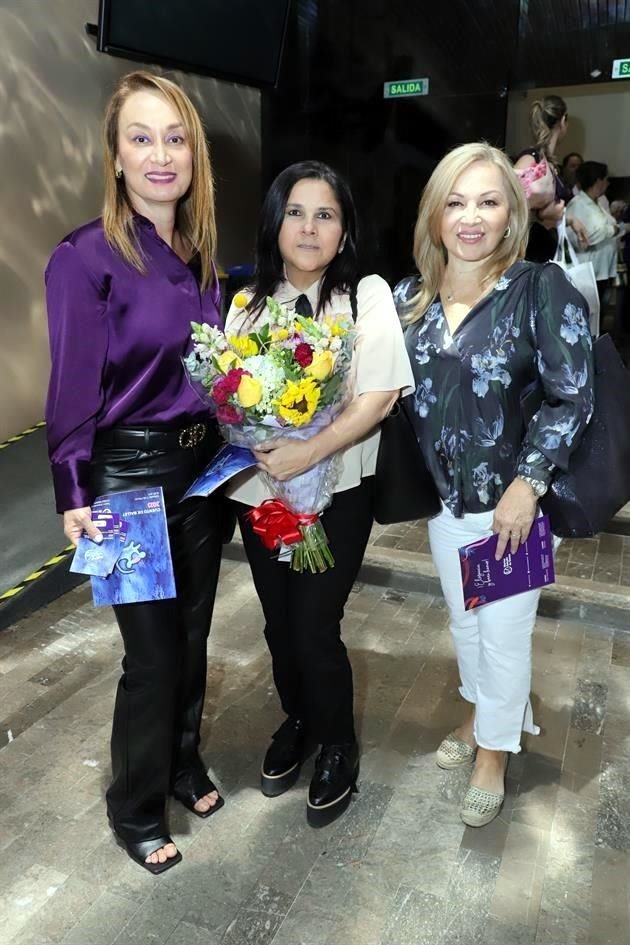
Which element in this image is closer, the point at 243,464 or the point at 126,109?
the point at 126,109

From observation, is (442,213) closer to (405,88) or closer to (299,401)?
(299,401)

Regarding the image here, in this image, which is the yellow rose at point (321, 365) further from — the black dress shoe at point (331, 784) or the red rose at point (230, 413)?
the black dress shoe at point (331, 784)

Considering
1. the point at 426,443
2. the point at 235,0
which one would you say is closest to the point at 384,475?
the point at 426,443

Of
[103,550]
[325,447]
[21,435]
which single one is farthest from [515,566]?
[21,435]

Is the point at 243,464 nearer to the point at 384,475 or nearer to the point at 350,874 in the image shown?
the point at 384,475

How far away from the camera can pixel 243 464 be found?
1.70m

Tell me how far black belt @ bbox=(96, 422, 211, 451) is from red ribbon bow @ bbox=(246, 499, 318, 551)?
0.82 ft

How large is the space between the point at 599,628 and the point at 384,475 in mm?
1743

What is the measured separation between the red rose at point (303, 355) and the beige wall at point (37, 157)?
3.67 m

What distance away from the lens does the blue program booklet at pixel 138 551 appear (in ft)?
5.36

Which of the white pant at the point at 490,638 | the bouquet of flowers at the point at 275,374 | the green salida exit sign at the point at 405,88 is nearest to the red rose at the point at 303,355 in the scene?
the bouquet of flowers at the point at 275,374

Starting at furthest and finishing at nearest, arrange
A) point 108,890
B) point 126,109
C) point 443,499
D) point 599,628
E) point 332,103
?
1. point 332,103
2. point 599,628
3. point 443,499
4. point 108,890
5. point 126,109

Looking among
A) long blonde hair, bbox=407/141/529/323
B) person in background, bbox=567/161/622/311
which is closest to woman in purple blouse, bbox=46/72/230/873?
long blonde hair, bbox=407/141/529/323

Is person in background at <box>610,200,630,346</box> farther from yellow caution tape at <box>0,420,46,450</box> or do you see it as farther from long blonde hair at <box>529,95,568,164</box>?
yellow caution tape at <box>0,420,46,450</box>
